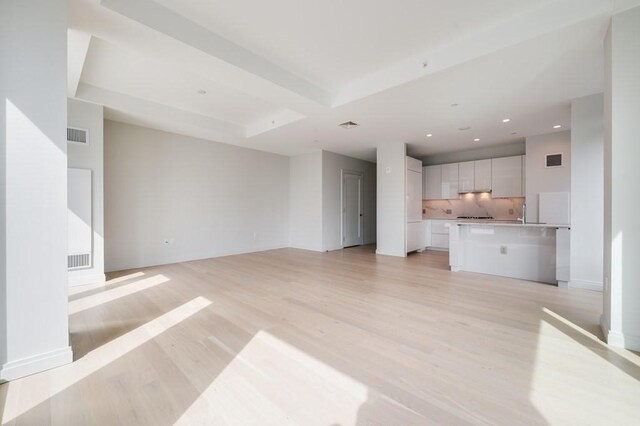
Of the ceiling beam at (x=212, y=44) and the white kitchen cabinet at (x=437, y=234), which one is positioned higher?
the ceiling beam at (x=212, y=44)

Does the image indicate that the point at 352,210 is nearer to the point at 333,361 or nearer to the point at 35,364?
the point at 333,361

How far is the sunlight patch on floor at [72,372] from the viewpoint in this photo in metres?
1.55

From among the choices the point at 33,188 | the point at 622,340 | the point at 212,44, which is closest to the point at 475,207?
the point at 622,340

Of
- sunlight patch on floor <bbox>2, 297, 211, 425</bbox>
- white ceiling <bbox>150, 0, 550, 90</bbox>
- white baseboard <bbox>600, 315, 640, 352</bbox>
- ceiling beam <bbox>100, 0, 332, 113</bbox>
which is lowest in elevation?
sunlight patch on floor <bbox>2, 297, 211, 425</bbox>

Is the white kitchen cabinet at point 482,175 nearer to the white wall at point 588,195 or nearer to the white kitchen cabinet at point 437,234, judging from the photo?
the white kitchen cabinet at point 437,234

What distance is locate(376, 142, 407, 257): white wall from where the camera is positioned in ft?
21.1

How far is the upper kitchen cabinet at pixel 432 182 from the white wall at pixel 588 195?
3886 millimetres

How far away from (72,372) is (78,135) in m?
3.63

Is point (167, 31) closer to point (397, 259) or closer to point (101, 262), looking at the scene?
point (101, 262)

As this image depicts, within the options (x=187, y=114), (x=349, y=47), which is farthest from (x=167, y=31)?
(x=187, y=114)

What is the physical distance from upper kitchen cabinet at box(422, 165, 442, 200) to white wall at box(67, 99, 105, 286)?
7.56 meters

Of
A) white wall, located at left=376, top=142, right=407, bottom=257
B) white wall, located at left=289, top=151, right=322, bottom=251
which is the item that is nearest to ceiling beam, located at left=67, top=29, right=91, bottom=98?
white wall, located at left=289, top=151, right=322, bottom=251

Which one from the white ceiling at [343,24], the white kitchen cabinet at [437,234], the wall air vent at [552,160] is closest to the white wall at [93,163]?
the white ceiling at [343,24]

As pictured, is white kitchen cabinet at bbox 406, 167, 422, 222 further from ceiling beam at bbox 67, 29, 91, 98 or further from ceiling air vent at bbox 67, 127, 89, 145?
ceiling air vent at bbox 67, 127, 89, 145
